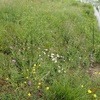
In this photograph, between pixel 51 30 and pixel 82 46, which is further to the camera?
pixel 51 30

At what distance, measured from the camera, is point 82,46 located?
4.66m

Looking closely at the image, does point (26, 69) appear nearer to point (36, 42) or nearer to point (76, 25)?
point (36, 42)

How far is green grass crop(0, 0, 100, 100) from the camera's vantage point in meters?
2.93

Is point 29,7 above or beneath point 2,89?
above

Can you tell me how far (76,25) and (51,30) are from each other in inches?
42.8

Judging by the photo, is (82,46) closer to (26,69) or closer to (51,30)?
(51,30)

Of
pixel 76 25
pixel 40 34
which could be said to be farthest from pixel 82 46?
pixel 76 25

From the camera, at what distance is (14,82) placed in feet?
10.2

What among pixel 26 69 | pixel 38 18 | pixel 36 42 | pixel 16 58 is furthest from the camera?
pixel 38 18

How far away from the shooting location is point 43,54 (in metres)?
3.92

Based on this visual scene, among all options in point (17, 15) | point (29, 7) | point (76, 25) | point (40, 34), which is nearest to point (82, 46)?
point (40, 34)

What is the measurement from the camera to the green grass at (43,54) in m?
2.93

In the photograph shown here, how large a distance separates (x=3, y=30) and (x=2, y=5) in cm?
162

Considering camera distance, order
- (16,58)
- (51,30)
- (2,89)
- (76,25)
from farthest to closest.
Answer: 1. (76,25)
2. (51,30)
3. (16,58)
4. (2,89)
